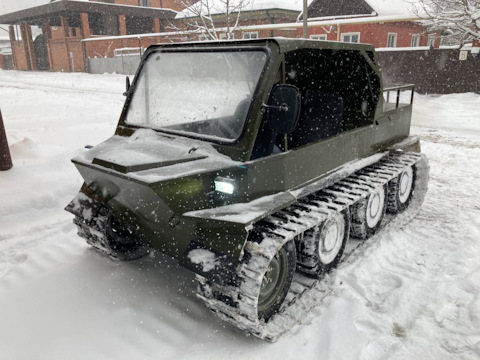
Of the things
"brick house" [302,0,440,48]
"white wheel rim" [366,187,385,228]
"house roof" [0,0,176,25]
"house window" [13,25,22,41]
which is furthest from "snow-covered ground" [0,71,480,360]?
"house window" [13,25,22,41]

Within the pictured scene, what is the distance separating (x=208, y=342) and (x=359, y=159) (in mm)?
2634

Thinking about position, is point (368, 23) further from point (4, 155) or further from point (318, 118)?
point (4, 155)

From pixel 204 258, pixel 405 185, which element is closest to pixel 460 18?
pixel 405 185

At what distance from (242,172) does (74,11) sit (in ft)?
99.4

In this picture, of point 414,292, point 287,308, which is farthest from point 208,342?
point 414,292

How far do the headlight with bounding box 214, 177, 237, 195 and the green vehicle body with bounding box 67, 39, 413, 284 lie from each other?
0.07ft

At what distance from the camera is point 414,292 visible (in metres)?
3.83

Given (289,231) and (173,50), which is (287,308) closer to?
(289,231)

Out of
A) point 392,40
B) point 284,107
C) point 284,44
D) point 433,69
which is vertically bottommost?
point 433,69

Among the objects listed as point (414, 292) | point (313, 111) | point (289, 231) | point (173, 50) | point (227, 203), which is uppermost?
point (173, 50)

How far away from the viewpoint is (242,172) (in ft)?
9.87

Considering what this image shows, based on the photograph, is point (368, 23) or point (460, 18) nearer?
point (460, 18)

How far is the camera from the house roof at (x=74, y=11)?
27.9 meters

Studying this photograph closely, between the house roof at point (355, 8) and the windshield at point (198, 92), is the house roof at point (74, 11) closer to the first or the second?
the house roof at point (355, 8)
